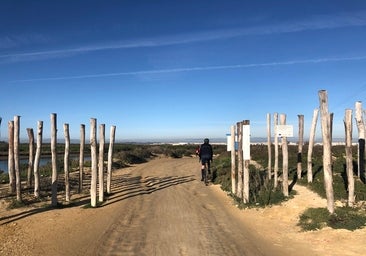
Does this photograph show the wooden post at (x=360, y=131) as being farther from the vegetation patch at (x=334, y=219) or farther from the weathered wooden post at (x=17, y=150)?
the weathered wooden post at (x=17, y=150)

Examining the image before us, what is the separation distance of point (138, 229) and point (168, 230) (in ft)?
2.25

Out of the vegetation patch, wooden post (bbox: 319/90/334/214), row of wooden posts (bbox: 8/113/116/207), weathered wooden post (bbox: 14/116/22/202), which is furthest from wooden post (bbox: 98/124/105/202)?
wooden post (bbox: 319/90/334/214)

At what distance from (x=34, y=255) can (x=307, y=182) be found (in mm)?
10185

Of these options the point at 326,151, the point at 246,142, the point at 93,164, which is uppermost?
the point at 246,142

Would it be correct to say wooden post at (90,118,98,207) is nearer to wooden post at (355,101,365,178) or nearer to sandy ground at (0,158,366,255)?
sandy ground at (0,158,366,255)

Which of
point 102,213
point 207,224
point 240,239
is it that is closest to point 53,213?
point 102,213

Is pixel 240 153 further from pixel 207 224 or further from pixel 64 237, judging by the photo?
pixel 64 237

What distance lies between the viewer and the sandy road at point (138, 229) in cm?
794

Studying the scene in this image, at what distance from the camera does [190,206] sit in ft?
40.7

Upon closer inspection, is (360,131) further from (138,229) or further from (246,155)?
(138,229)

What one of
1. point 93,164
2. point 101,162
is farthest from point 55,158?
point 101,162

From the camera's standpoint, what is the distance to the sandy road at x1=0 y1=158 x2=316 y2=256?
7941 mm

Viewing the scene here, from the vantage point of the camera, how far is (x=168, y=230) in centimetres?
930

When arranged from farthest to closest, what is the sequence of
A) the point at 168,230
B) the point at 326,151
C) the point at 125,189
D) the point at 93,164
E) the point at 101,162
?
the point at 125,189, the point at 101,162, the point at 93,164, the point at 326,151, the point at 168,230
